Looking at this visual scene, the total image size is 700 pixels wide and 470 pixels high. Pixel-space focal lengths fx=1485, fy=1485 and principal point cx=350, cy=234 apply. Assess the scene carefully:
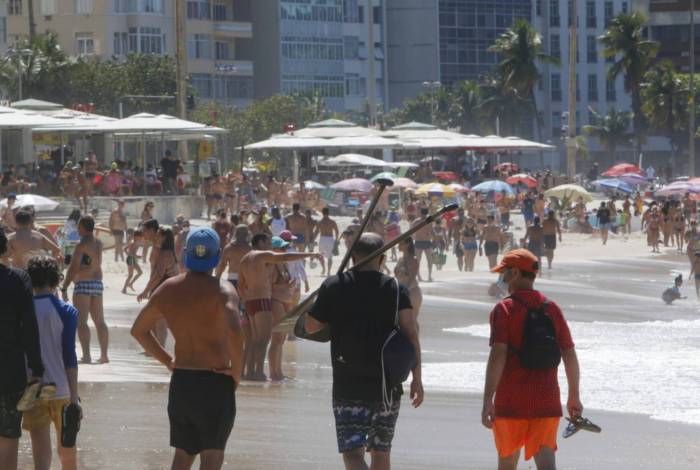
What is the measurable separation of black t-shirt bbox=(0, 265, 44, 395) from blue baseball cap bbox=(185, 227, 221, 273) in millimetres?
682

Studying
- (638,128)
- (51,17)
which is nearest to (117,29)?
(51,17)

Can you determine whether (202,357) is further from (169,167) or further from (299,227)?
(169,167)

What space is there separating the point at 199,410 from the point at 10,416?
2.60 feet

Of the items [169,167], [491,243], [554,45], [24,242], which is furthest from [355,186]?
[554,45]

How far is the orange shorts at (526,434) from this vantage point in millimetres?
6438

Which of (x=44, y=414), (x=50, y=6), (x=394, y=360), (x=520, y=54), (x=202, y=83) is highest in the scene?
(x=50, y=6)

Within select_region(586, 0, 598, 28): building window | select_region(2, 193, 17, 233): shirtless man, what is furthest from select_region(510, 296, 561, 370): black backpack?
select_region(586, 0, 598, 28): building window

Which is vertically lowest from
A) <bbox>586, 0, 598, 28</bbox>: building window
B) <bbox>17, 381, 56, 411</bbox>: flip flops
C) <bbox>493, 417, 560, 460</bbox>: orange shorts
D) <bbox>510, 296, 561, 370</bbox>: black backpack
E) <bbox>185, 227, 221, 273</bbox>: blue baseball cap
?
<bbox>493, 417, 560, 460</bbox>: orange shorts

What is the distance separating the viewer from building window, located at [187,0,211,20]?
7888 centimetres

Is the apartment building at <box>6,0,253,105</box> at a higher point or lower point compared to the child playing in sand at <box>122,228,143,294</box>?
higher

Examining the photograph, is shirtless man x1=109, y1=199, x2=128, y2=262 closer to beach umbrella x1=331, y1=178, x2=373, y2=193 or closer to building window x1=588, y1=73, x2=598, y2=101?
beach umbrella x1=331, y1=178, x2=373, y2=193

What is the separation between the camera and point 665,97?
80.1 metres

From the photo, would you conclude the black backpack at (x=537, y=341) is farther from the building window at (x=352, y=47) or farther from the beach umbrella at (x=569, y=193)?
the building window at (x=352, y=47)

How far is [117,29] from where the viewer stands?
246 feet
